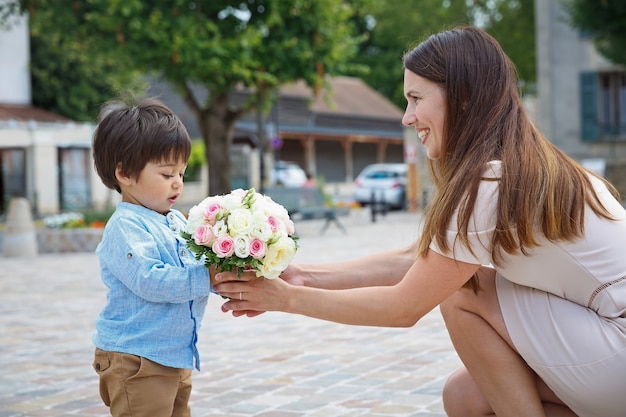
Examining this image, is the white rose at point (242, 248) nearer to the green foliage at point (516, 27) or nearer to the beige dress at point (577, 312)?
the beige dress at point (577, 312)

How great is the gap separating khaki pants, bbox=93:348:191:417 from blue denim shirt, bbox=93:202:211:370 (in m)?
0.04

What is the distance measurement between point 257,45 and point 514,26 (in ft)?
67.7

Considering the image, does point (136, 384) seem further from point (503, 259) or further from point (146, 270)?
point (503, 259)

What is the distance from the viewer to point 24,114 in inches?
1139

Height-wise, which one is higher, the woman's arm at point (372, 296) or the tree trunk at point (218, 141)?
the tree trunk at point (218, 141)

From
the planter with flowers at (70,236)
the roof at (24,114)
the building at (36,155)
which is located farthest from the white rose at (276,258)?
the roof at (24,114)

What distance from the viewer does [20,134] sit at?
25609 millimetres

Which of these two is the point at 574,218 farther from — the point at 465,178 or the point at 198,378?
the point at 198,378

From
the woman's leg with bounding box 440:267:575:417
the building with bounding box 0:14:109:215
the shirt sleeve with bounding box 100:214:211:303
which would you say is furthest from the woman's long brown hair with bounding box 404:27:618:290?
the building with bounding box 0:14:109:215

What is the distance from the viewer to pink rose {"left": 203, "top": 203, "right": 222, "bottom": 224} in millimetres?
3361

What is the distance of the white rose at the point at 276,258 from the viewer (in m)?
3.28

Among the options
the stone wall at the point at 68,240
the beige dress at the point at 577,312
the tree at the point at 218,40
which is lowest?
the stone wall at the point at 68,240

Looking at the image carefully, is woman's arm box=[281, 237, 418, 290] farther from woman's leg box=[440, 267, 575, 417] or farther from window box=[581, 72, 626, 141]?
window box=[581, 72, 626, 141]

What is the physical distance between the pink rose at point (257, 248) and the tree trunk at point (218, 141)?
19.5 metres
